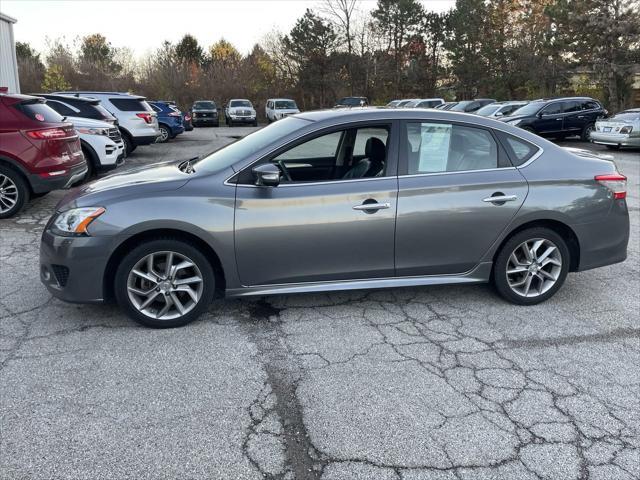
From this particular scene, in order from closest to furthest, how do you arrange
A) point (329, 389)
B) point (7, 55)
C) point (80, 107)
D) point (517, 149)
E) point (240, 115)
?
point (329, 389) < point (517, 149) < point (80, 107) < point (7, 55) < point (240, 115)

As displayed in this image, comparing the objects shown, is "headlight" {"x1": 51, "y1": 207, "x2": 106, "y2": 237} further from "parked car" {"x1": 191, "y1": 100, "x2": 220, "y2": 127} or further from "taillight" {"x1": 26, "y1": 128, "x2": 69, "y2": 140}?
"parked car" {"x1": 191, "y1": 100, "x2": 220, "y2": 127}

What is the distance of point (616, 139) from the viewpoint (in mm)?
17656

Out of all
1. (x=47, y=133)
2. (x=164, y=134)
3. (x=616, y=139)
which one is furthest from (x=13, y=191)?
(x=616, y=139)

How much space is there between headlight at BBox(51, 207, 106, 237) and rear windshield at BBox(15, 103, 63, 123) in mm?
4214

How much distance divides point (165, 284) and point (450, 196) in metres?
2.26

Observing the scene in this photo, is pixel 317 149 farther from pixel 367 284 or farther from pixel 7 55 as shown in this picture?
pixel 7 55

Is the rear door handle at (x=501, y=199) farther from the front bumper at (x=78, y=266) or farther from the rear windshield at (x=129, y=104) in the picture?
the rear windshield at (x=129, y=104)

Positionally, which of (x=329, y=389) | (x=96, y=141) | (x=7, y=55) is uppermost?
(x=7, y=55)

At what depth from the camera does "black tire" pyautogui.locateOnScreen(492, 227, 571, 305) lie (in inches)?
177

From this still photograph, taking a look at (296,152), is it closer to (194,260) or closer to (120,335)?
(194,260)

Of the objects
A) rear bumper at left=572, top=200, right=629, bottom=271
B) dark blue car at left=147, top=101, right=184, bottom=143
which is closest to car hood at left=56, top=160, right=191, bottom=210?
rear bumper at left=572, top=200, right=629, bottom=271

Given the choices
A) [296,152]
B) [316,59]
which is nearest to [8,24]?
[296,152]

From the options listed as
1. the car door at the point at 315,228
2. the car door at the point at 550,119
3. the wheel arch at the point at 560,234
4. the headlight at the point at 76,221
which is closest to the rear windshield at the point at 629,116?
the car door at the point at 550,119

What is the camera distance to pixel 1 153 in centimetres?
727
